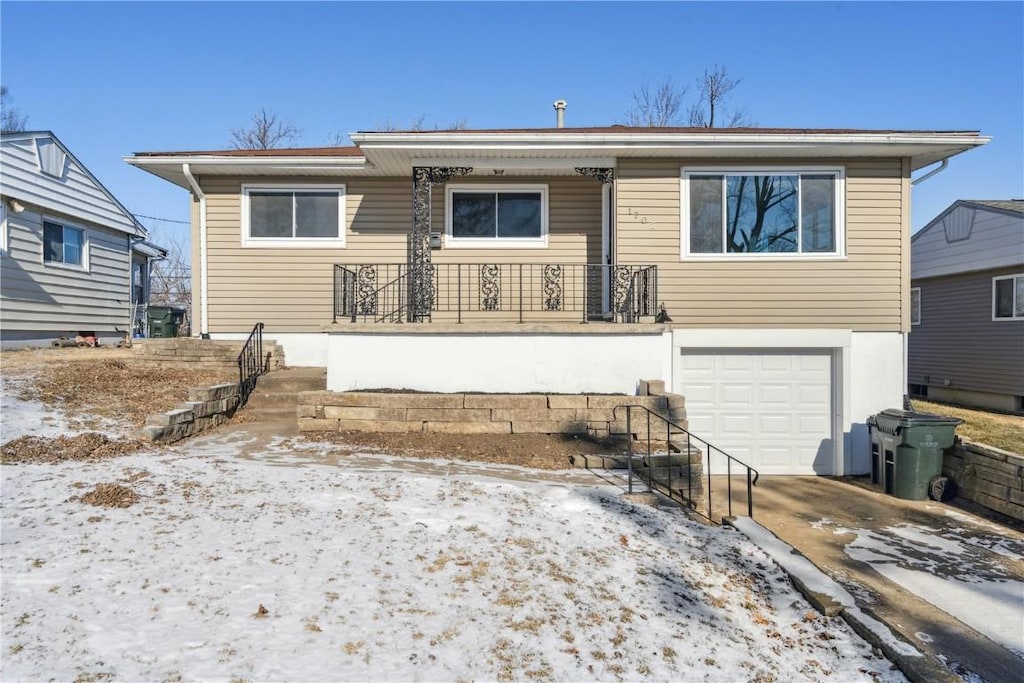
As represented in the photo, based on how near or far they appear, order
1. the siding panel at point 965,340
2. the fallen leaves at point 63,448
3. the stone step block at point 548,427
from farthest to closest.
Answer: the siding panel at point 965,340
the stone step block at point 548,427
the fallen leaves at point 63,448

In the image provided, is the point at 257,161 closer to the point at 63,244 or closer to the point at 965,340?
the point at 63,244

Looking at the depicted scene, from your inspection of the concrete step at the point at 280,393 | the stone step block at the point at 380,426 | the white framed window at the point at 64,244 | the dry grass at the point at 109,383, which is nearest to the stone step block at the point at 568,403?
the stone step block at the point at 380,426

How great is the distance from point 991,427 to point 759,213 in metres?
6.52

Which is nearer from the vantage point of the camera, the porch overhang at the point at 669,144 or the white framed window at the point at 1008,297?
the porch overhang at the point at 669,144

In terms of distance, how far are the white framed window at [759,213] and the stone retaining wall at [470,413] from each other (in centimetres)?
302

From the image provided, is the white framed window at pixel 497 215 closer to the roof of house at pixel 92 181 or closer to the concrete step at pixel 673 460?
the concrete step at pixel 673 460

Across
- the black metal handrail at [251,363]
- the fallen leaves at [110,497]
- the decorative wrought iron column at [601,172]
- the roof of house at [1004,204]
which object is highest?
the roof of house at [1004,204]

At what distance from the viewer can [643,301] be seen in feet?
29.2

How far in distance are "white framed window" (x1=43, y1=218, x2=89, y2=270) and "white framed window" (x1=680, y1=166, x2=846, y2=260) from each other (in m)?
13.7

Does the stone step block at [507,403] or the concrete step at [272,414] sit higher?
the stone step block at [507,403]

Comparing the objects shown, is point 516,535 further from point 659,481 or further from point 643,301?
point 643,301

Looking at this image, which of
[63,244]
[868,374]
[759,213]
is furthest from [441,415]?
[63,244]

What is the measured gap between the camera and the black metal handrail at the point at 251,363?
8484 millimetres

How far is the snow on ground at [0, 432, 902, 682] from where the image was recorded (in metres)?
2.76
